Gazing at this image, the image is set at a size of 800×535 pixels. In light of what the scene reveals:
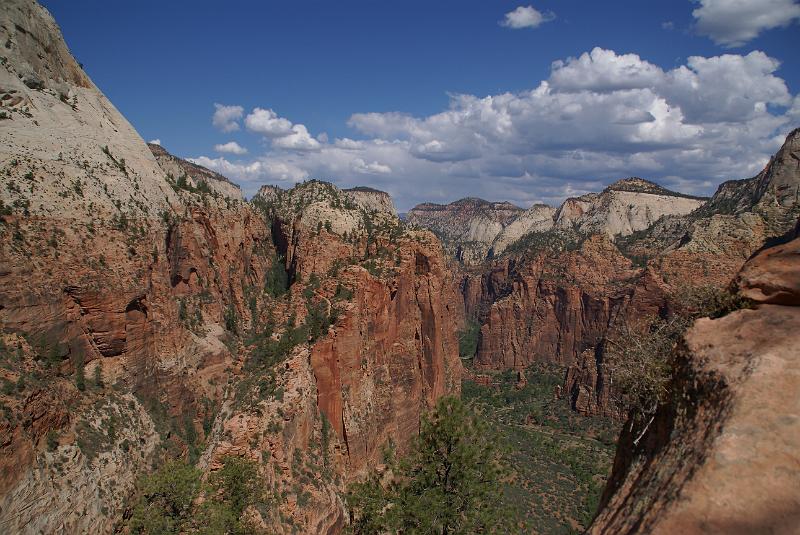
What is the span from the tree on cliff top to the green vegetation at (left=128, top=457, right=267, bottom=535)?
26.2 ft

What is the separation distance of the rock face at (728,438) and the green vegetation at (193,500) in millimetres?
20763

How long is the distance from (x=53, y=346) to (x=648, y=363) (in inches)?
1292

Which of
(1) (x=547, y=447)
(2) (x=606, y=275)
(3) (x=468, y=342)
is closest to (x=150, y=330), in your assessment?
(1) (x=547, y=447)

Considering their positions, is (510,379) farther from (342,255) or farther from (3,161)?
(3,161)

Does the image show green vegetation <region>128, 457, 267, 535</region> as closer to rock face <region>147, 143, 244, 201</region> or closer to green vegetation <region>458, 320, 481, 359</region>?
rock face <region>147, 143, 244, 201</region>

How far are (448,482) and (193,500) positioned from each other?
1490cm

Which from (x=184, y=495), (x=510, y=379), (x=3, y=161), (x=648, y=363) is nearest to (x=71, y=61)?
(x=3, y=161)

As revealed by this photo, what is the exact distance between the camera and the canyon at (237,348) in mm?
9391

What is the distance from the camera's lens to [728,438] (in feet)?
27.8

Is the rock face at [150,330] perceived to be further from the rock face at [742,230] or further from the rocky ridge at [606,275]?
the rock face at [742,230]

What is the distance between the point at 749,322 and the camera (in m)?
10.9

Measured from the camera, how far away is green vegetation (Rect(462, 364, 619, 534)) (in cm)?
6150

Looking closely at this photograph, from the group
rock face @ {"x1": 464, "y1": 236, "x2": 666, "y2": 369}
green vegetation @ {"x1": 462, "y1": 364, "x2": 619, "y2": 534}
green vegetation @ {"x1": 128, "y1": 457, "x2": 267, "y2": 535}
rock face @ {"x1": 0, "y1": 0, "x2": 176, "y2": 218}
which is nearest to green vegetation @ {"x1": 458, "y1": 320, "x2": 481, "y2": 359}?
rock face @ {"x1": 464, "y1": 236, "x2": 666, "y2": 369}

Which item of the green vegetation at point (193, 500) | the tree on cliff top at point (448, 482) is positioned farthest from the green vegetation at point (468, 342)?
the tree on cliff top at point (448, 482)
